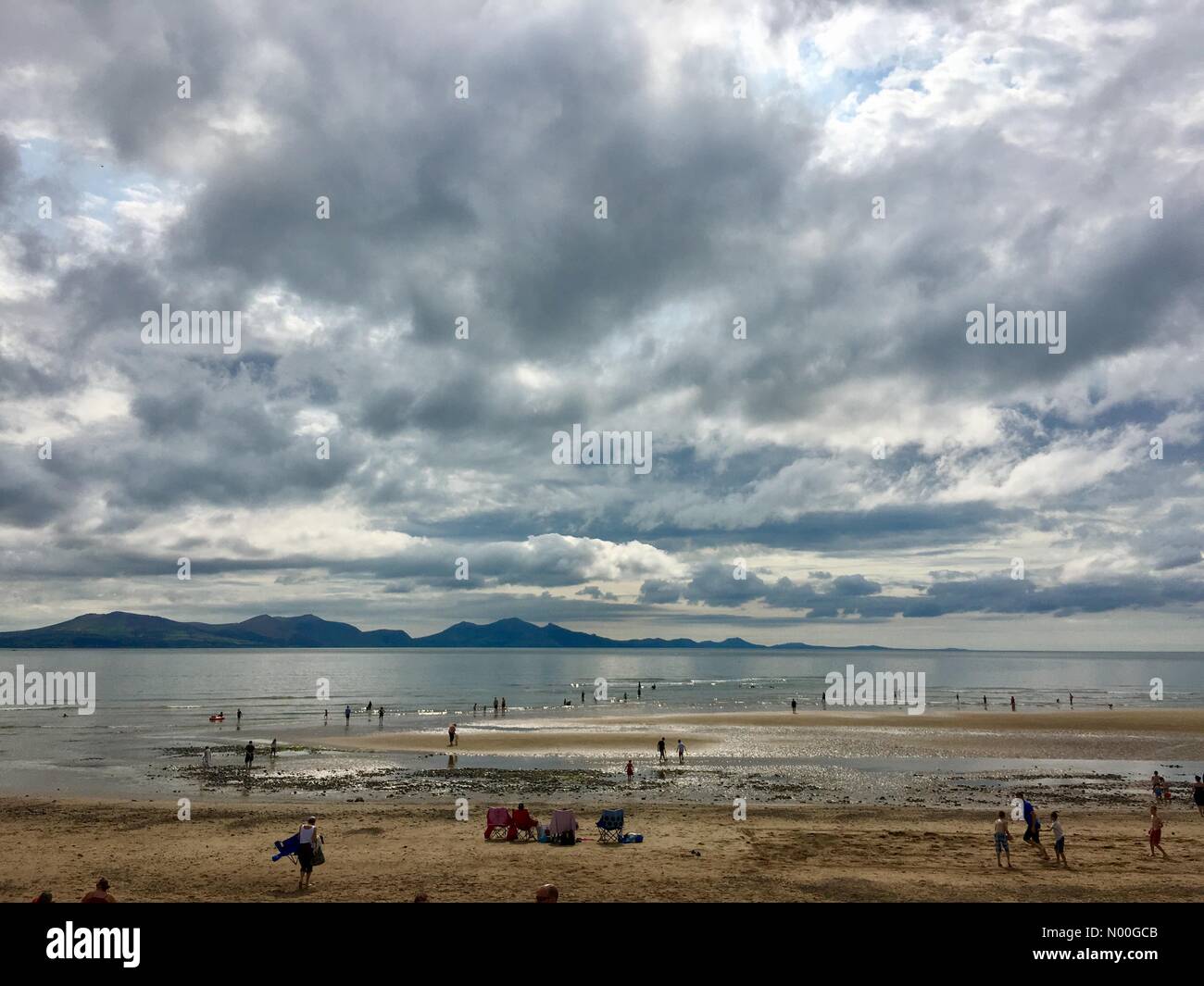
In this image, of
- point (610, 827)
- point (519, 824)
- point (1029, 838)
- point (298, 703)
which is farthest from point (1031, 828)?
point (298, 703)

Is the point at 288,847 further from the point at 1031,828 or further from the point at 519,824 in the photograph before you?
the point at 1031,828

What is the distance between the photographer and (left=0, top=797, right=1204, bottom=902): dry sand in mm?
20297

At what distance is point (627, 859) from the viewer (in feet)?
76.7

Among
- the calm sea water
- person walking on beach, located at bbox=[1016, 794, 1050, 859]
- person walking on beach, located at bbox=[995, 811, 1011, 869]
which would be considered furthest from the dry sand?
the calm sea water

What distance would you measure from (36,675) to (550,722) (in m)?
168

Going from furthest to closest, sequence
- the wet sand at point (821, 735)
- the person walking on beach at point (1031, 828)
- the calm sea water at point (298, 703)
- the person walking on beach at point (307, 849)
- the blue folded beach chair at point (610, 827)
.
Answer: the wet sand at point (821, 735), the calm sea water at point (298, 703), the blue folded beach chair at point (610, 827), the person walking on beach at point (1031, 828), the person walking on beach at point (307, 849)

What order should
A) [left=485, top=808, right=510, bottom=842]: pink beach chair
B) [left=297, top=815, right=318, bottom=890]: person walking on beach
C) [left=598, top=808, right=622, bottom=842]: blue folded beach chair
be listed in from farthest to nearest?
[left=485, top=808, right=510, bottom=842]: pink beach chair → [left=598, top=808, right=622, bottom=842]: blue folded beach chair → [left=297, top=815, right=318, bottom=890]: person walking on beach

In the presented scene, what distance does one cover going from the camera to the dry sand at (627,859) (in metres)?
20.3

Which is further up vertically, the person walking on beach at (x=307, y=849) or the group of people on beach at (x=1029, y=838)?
the person walking on beach at (x=307, y=849)

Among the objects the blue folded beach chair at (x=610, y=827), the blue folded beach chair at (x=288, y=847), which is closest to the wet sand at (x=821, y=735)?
the blue folded beach chair at (x=610, y=827)

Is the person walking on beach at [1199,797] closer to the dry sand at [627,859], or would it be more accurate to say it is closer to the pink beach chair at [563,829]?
the dry sand at [627,859]

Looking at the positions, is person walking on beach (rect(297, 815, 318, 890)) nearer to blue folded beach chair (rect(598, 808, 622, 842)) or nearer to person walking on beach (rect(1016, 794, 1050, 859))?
blue folded beach chair (rect(598, 808, 622, 842))

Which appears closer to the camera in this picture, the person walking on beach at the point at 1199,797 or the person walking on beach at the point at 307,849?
the person walking on beach at the point at 307,849
